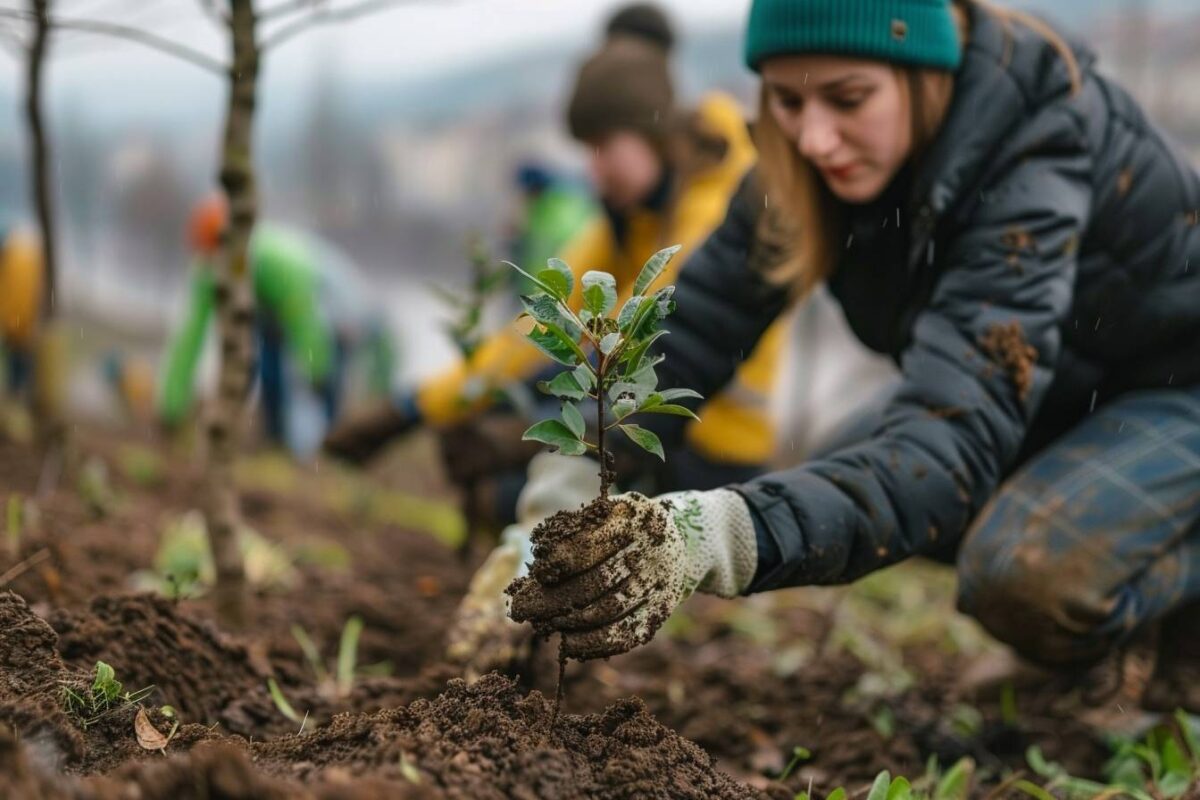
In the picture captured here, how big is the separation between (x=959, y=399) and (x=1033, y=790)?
620mm

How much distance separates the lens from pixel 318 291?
7.61 metres

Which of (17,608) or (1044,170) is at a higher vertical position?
(1044,170)

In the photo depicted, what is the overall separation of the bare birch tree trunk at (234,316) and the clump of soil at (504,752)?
879mm

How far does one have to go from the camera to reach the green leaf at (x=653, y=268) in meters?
1.31

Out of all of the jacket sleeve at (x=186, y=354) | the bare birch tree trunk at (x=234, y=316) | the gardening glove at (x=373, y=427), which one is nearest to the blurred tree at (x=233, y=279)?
the bare birch tree trunk at (x=234, y=316)

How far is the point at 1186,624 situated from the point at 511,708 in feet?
5.26

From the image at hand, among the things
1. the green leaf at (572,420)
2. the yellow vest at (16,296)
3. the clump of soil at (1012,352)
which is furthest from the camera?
the yellow vest at (16,296)

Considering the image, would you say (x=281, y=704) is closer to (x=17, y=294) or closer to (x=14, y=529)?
(x=14, y=529)

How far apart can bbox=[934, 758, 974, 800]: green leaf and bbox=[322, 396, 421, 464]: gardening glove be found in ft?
6.69

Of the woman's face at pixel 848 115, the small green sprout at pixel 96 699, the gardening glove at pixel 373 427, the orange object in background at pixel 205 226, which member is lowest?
the orange object in background at pixel 205 226

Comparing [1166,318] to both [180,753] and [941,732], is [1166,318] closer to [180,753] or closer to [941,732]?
[941,732]

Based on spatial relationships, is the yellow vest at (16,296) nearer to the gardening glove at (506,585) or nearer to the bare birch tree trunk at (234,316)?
the bare birch tree trunk at (234,316)

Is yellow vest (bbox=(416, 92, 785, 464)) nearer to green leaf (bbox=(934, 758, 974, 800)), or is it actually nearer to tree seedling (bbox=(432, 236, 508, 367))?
tree seedling (bbox=(432, 236, 508, 367))

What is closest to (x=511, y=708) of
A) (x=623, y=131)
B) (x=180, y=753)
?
(x=180, y=753)
